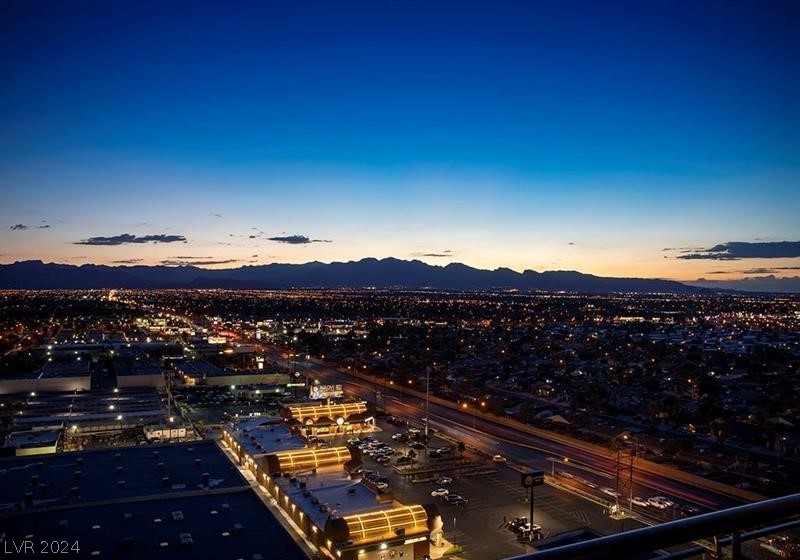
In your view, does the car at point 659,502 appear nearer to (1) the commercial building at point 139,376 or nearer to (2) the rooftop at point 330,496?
(2) the rooftop at point 330,496

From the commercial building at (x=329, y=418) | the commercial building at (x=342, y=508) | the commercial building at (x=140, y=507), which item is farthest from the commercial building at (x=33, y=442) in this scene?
the commercial building at (x=329, y=418)

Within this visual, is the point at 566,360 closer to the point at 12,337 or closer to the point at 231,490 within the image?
the point at 231,490

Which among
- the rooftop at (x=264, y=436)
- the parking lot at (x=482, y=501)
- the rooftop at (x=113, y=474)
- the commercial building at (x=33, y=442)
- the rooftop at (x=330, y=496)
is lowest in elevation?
the parking lot at (x=482, y=501)

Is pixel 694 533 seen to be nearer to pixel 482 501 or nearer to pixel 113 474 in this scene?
pixel 113 474

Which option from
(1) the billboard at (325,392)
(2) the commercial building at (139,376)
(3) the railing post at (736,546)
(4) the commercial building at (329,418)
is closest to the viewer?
(3) the railing post at (736,546)

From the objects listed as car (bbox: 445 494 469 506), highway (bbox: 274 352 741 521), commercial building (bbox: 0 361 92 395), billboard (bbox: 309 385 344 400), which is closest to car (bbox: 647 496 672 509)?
highway (bbox: 274 352 741 521)

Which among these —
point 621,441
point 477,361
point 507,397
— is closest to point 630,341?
point 477,361

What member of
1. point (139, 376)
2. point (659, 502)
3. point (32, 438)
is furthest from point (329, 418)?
point (659, 502)
